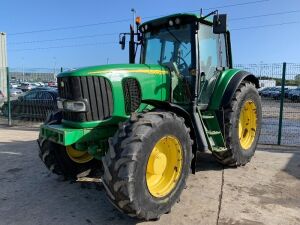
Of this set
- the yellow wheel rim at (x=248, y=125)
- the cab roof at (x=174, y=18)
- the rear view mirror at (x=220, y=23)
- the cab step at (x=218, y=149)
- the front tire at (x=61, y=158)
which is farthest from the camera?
the yellow wheel rim at (x=248, y=125)

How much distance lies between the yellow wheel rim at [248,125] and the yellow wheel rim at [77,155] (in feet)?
9.58

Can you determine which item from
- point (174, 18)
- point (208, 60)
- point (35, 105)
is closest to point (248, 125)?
point (208, 60)

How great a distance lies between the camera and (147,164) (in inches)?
161

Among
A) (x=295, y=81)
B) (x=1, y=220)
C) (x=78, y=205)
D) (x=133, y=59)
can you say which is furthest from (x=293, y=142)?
(x=1, y=220)

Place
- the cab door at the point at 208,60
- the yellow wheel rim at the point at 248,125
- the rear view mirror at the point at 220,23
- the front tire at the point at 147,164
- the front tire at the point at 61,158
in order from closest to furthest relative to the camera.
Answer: the front tire at the point at 147,164 < the rear view mirror at the point at 220,23 < the front tire at the point at 61,158 < the cab door at the point at 208,60 < the yellow wheel rim at the point at 248,125

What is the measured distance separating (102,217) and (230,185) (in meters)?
2.14

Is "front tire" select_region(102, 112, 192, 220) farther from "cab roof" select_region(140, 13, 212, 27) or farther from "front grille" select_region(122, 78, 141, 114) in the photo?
"cab roof" select_region(140, 13, 212, 27)

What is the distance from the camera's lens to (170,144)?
4.52m

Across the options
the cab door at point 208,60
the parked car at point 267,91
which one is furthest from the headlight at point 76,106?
the parked car at point 267,91

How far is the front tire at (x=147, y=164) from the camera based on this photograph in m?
3.79

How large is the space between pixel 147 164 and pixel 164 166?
1.59 ft

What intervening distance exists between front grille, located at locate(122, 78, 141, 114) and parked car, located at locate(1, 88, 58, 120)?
8.08m

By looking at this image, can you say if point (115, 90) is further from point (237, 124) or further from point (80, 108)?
point (237, 124)

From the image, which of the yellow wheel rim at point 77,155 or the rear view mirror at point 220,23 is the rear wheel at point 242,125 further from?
the yellow wheel rim at point 77,155
